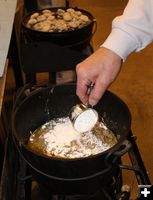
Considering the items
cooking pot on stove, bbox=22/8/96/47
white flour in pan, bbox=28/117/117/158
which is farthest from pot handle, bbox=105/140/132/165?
cooking pot on stove, bbox=22/8/96/47

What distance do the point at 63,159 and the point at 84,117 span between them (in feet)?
0.68

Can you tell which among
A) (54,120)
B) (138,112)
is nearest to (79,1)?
(138,112)

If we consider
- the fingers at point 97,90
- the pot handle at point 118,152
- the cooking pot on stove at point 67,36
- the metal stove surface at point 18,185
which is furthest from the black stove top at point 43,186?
the cooking pot on stove at point 67,36

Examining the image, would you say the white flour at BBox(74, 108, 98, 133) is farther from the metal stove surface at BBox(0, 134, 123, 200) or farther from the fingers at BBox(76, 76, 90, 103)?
the metal stove surface at BBox(0, 134, 123, 200)

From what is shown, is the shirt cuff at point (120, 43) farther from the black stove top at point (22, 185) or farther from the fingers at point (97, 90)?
the black stove top at point (22, 185)

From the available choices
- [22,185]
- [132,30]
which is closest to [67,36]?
[132,30]

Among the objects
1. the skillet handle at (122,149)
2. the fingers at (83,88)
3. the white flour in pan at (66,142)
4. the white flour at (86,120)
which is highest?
the fingers at (83,88)

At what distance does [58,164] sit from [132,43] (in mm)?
398

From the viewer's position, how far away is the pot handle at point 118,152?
0.80 m

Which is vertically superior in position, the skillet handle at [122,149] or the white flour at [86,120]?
the skillet handle at [122,149]

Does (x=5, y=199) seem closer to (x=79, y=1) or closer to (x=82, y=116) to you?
(x=82, y=116)

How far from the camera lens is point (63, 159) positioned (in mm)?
786

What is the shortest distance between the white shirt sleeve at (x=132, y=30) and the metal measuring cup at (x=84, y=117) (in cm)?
18

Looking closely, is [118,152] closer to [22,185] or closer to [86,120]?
[86,120]
